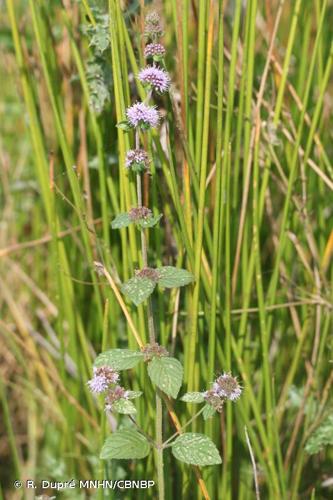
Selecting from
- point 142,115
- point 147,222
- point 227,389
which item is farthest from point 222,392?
point 142,115

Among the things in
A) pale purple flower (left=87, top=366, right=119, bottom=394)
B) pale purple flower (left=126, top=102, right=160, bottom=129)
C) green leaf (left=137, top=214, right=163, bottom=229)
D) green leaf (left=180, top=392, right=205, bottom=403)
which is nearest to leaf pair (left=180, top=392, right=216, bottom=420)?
green leaf (left=180, top=392, right=205, bottom=403)

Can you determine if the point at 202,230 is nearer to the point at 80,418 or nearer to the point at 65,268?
the point at 65,268

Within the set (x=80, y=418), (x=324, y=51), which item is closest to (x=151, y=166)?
(x=324, y=51)

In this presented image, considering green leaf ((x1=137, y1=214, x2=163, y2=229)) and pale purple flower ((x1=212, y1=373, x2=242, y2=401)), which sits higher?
green leaf ((x1=137, y1=214, x2=163, y2=229))

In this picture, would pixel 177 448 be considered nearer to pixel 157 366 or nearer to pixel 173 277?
pixel 157 366

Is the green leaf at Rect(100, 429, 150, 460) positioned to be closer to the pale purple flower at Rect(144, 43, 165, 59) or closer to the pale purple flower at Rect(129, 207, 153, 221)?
the pale purple flower at Rect(129, 207, 153, 221)

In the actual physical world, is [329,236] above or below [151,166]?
below
